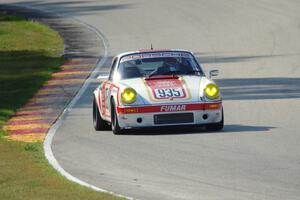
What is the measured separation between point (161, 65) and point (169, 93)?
1.28 meters

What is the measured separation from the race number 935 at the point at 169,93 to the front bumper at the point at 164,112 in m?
0.18

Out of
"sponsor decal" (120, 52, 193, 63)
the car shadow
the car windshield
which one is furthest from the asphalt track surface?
"sponsor decal" (120, 52, 193, 63)

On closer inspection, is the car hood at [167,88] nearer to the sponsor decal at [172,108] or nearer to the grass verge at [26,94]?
the sponsor decal at [172,108]

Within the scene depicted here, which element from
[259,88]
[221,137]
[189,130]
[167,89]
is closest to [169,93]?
[167,89]

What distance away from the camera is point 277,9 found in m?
41.0

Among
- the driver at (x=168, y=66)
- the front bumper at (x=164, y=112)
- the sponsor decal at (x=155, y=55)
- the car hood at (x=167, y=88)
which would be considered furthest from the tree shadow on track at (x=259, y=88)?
the front bumper at (x=164, y=112)

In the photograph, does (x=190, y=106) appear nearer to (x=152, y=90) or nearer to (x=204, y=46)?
(x=152, y=90)

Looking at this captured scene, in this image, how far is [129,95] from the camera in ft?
52.7

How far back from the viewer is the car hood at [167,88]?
52.4 ft

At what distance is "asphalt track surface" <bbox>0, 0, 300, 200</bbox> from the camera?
1127cm

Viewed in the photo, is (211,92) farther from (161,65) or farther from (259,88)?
(259,88)

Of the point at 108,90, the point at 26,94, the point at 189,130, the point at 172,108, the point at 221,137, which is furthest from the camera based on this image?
the point at 26,94

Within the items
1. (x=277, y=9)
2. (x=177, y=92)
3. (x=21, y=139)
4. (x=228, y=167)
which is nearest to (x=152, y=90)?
(x=177, y=92)

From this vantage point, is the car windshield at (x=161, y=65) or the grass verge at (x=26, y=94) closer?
Answer: the grass verge at (x=26, y=94)
